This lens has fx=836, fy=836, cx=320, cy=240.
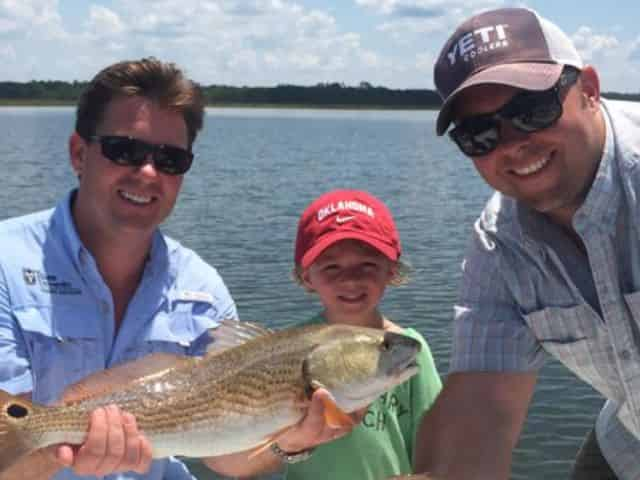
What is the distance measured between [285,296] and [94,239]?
12.9 metres

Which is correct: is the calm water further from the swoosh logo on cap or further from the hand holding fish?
the hand holding fish

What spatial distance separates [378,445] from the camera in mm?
4383

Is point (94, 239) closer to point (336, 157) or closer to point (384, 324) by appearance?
point (384, 324)

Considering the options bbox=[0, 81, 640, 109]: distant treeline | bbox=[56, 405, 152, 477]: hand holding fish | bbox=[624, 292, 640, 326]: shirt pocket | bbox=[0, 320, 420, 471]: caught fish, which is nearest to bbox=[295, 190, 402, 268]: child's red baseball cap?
bbox=[0, 320, 420, 471]: caught fish

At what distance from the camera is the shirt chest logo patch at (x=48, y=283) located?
435 cm

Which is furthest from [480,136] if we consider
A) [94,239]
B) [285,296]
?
[285,296]

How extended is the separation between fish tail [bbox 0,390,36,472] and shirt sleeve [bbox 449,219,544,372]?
203cm

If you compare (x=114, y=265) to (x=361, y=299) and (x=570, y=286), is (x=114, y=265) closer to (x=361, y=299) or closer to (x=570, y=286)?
(x=361, y=299)

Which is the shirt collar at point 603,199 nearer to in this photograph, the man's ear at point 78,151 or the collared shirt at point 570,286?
the collared shirt at point 570,286

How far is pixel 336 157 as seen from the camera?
196 ft

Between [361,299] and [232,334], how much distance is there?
0.93 m

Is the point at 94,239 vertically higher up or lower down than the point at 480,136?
lower down

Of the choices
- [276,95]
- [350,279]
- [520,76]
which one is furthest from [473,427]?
[276,95]

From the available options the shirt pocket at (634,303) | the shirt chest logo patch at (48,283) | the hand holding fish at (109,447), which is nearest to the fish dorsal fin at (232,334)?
the hand holding fish at (109,447)
